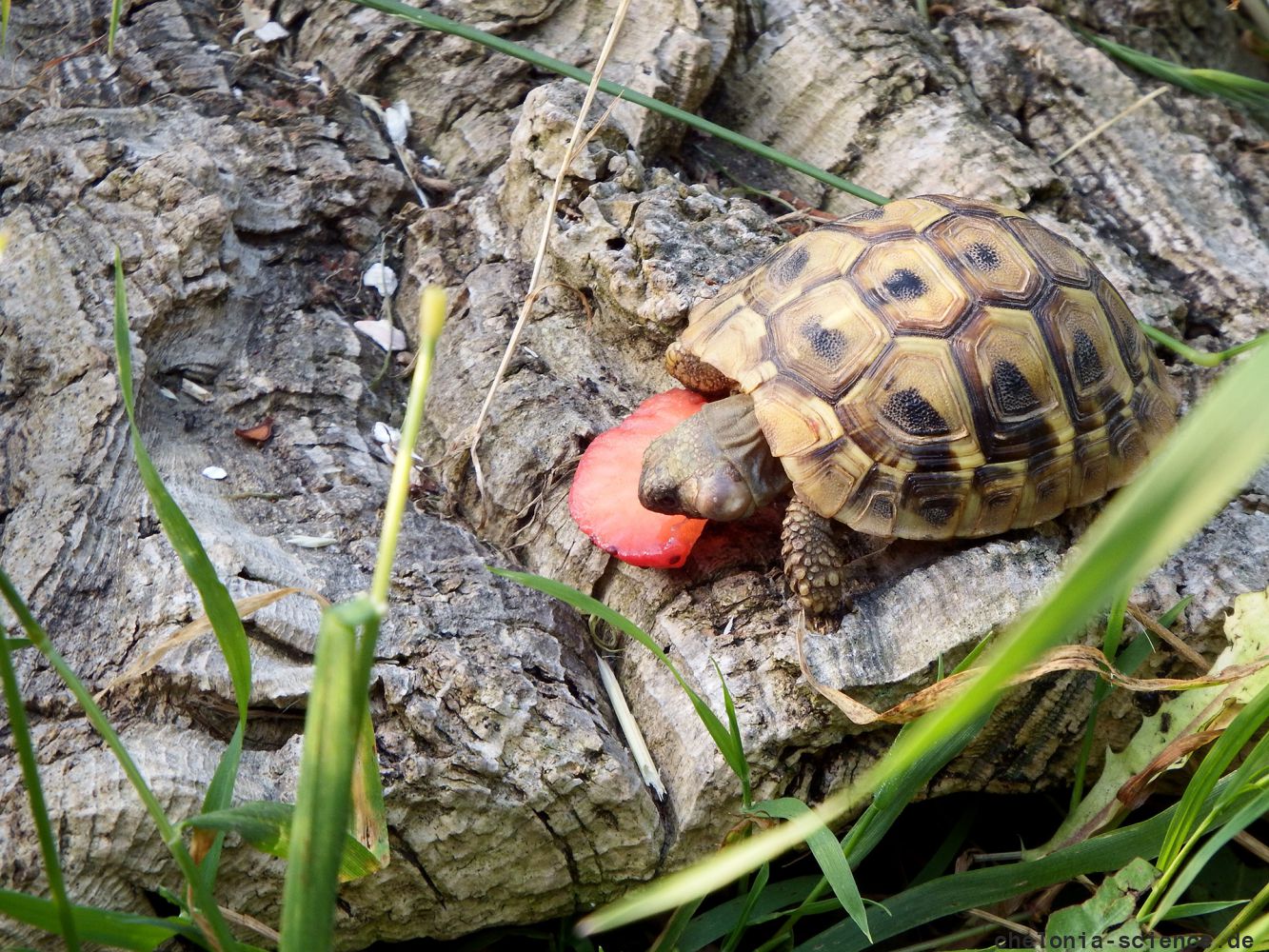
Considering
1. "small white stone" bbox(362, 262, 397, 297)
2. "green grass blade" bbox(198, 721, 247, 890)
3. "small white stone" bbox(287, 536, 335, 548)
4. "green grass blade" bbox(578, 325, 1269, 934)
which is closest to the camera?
"green grass blade" bbox(578, 325, 1269, 934)

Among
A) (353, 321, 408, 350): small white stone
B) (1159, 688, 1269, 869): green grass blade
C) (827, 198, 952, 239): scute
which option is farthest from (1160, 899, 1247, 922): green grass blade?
(353, 321, 408, 350): small white stone

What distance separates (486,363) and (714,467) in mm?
851

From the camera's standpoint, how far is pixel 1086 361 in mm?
2719

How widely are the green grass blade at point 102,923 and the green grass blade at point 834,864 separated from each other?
1.10 m

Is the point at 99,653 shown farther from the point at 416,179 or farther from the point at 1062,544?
the point at 1062,544

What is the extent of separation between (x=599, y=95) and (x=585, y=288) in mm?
733

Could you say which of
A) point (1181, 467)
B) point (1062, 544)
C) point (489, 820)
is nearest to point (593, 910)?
point (489, 820)

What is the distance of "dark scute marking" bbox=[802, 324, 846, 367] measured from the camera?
2648 millimetres

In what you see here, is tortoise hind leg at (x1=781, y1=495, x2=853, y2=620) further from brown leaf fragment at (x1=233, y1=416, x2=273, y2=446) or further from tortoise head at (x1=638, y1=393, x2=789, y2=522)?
brown leaf fragment at (x1=233, y1=416, x2=273, y2=446)

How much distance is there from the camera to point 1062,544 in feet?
8.89

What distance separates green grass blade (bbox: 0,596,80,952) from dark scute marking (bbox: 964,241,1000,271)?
2311mm

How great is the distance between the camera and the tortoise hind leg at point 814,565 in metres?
2.44

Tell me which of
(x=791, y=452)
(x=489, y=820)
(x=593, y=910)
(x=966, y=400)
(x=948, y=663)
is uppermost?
(x=966, y=400)

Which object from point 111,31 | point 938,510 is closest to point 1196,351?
point 938,510
